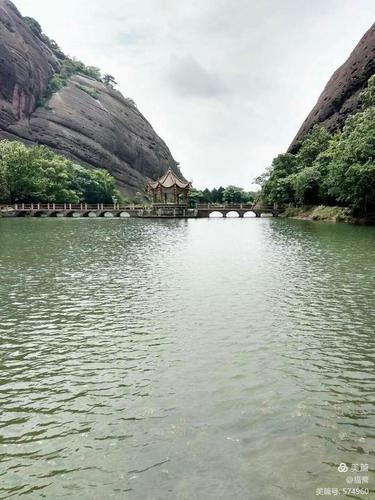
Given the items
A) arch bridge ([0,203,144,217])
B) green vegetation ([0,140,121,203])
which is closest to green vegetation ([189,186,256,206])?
green vegetation ([0,140,121,203])

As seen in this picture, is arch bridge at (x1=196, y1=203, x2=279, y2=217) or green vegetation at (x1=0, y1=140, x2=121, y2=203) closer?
green vegetation at (x1=0, y1=140, x2=121, y2=203)

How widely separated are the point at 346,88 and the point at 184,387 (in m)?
95.3

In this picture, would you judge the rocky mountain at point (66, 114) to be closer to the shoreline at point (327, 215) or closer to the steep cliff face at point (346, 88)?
the steep cliff face at point (346, 88)

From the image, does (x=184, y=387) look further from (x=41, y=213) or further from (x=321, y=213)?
(x=41, y=213)

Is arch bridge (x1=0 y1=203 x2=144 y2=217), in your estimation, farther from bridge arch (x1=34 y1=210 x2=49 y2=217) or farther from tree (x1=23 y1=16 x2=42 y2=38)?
tree (x1=23 y1=16 x2=42 y2=38)

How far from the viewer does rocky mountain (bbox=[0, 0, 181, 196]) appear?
118019 millimetres

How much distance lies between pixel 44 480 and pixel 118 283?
12582mm

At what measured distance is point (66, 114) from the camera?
128m

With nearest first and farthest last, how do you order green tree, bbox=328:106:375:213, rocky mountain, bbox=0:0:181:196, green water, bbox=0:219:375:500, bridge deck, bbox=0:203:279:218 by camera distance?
green water, bbox=0:219:375:500
green tree, bbox=328:106:375:213
bridge deck, bbox=0:203:279:218
rocky mountain, bbox=0:0:181:196

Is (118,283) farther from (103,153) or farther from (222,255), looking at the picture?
(103,153)

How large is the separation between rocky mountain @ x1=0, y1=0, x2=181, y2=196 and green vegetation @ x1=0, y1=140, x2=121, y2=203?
67.8 feet

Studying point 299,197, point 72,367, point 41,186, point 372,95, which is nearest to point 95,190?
point 41,186

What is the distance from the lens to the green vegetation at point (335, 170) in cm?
4734

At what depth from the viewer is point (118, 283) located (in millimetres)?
18109
